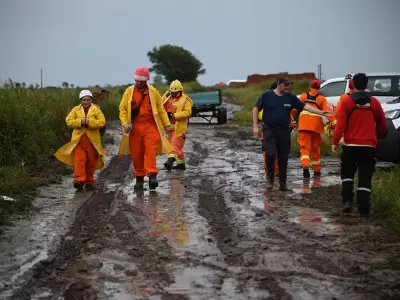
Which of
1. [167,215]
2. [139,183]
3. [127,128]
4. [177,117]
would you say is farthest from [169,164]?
[167,215]

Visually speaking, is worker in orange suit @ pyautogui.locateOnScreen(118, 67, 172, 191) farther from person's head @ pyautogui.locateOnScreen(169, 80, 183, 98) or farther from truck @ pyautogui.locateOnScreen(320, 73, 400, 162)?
truck @ pyautogui.locateOnScreen(320, 73, 400, 162)

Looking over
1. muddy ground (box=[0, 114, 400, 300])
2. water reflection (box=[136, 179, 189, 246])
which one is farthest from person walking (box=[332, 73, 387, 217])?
water reflection (box=[136, 179, 189, 246])

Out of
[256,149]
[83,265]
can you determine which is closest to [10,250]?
[83,265]

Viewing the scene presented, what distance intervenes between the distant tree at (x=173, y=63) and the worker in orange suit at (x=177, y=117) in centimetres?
10533

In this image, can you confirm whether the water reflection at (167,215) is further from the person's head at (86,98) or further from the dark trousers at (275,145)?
the person's head at (86,98)

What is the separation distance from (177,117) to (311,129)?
3027mm

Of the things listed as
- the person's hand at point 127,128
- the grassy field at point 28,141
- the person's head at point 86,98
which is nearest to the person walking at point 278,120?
the person's hand at point 127,128

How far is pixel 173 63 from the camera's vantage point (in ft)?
405

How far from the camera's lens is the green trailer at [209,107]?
3166 centimetres

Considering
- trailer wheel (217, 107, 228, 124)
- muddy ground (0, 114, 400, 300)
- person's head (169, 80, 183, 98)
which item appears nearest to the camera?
muddy ground (0, 114, 400, 300)

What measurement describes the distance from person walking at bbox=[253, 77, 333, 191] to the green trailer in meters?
19.1

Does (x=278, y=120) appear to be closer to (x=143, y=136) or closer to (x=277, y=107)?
(x=277, y=107)

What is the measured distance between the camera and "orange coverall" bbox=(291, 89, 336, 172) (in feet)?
44.7

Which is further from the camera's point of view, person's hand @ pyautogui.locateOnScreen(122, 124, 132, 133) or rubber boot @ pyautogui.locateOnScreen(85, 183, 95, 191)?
rubber boot @ pyautogui.locateOnScreen(85, 183, 95, 191)
